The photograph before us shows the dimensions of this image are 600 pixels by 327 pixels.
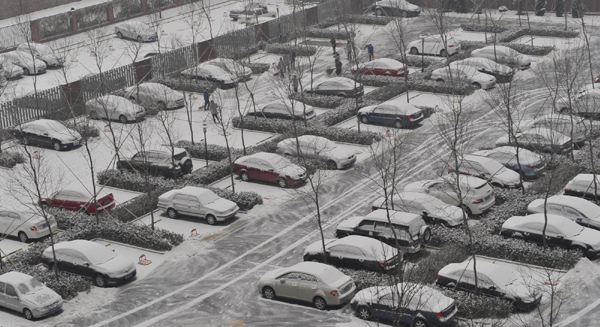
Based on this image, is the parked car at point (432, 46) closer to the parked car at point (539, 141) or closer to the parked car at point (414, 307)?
the parked car at point (539, 141)

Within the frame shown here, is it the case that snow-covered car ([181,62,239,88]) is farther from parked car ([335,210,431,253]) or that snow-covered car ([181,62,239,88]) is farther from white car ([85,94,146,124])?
parked car ([335,210,431,253])

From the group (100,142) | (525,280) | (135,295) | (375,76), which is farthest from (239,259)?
(375,76)

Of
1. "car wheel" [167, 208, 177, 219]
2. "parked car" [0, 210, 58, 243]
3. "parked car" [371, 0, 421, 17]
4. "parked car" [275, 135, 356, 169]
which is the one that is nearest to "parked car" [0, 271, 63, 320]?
"parked car" [0, 210, 58, 243]

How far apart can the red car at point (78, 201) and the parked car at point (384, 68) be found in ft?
83.1

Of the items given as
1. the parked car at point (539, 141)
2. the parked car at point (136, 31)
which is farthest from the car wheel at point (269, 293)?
the parked car at point (136, 31)

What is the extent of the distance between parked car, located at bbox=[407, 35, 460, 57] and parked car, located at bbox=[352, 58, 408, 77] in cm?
518

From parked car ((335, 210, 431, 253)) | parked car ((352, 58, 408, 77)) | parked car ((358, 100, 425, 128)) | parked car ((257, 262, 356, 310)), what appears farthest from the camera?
parked car ((352, 58, 408, 77))

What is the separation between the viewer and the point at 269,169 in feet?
Result: 153

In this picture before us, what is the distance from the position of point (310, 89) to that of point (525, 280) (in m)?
29.0

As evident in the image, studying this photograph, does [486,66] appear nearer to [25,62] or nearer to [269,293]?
[269,293]

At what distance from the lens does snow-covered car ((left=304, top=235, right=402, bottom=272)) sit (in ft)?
117

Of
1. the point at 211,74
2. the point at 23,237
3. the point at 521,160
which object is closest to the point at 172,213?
the point at 23,237

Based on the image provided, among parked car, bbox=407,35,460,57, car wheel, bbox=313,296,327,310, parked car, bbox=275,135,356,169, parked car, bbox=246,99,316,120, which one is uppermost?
parked car, bbox=407,35,460,57

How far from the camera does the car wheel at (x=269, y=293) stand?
115ft
